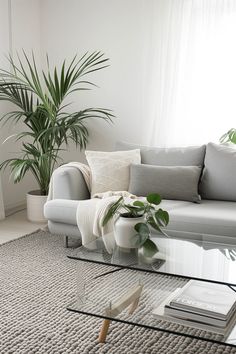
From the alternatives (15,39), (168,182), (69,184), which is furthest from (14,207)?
(168,182)

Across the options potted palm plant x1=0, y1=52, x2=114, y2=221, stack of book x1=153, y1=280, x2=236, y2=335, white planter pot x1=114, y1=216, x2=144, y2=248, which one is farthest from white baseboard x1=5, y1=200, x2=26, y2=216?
stack of book x1=153, y1=280, x2=236, y2=335

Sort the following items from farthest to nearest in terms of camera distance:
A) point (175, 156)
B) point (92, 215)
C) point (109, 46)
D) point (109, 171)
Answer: point (109, 46) < point (175, 156) < point (109, 171) < point (92, 215)

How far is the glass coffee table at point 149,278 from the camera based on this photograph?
2.02m

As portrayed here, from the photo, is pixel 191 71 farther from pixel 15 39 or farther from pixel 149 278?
pixel 149 278

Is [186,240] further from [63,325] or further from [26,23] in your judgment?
[26,23]

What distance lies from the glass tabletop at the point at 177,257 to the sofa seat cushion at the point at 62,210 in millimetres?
880

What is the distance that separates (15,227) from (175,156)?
1.57 meters

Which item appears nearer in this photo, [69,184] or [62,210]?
[62,210]

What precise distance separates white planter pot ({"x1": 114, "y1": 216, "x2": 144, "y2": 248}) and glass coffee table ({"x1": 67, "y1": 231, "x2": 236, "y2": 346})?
0.10 feet

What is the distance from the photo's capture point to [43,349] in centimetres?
220

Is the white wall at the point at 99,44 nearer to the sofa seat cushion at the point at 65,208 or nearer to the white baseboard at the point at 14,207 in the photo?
the white baseboard at the point at 14,207

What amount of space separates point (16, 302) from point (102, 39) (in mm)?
2958

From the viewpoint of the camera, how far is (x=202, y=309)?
2.00 metres

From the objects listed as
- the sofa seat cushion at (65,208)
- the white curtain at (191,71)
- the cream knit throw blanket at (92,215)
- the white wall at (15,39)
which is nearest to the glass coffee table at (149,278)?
the cream knit throw blanket at (92,215)
